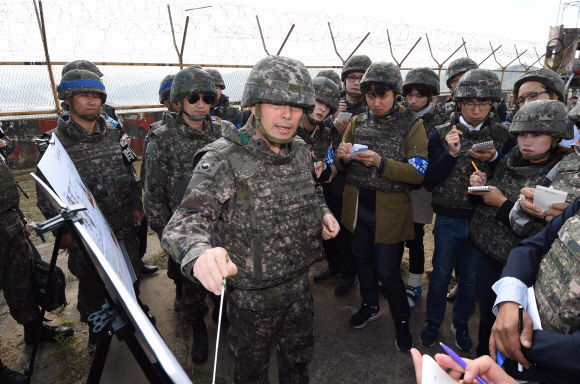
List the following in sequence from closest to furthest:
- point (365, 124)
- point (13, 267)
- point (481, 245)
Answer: point (481, 245) < point (13, 267) < point (365, 124)

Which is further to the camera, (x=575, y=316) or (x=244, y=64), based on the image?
(x=244, y=64)

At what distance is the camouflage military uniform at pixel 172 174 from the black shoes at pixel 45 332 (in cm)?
131

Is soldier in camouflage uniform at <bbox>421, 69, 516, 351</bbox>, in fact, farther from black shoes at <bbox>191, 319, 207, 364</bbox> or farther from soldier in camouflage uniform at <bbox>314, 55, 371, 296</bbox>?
black shoes at <bbox>191, 319, 207, 364</bbox>

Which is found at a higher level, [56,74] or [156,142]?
[56,74]

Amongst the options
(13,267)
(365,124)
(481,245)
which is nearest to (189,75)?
(365,124)

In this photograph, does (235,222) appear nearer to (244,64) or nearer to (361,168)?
(361,168)

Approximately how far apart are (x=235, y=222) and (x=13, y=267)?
8.42 feet

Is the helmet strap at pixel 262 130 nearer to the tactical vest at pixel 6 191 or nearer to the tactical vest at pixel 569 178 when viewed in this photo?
the tactical vest at pixel 569 178

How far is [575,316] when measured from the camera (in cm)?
136

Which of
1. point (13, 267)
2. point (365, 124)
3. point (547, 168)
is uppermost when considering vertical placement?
point (365, 124)

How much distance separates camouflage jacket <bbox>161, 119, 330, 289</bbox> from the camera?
1.91 metres

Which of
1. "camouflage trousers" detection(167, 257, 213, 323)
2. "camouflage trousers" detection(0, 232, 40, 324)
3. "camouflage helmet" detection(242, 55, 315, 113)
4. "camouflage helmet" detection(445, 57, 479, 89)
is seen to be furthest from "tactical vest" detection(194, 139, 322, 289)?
"camouflage helmet" detection(445, 57, 479, 89)

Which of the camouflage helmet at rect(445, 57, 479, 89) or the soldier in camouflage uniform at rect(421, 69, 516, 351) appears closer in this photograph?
the soldier in camouflage uniform at rect(421, 69, 516, 351)

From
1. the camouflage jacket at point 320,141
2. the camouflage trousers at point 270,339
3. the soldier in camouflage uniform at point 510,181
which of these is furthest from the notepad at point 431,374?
the camouflage jacket at point 320,141
